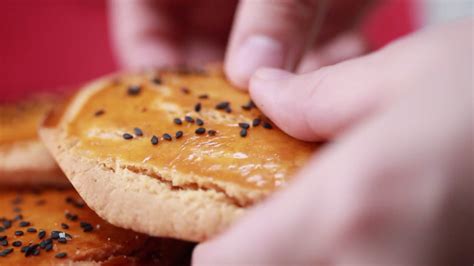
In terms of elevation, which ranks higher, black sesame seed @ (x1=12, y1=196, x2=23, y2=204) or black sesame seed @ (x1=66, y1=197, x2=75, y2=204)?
black sesame seed @ (x1=66, y1=197, x2=75, y2=204)

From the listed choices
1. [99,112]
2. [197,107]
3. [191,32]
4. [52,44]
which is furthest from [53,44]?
[197,107]

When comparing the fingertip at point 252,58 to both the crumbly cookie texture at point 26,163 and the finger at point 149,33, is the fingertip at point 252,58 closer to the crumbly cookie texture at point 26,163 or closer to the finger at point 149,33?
the crumbly cookie texture at point 26,163

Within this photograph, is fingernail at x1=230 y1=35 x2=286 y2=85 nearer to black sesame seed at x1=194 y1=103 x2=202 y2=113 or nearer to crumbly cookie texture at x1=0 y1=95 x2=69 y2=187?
black sesame seed at x1=194 y1=103 x2=202 y2=113

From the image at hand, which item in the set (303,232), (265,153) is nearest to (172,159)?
(265,153)

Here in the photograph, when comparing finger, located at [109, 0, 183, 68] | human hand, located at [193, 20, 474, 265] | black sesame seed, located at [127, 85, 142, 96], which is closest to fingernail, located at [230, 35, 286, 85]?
black sesame seed, located at [127, 85, 142, 96]

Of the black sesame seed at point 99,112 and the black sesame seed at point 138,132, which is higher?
the black sesame seed at point 138,132

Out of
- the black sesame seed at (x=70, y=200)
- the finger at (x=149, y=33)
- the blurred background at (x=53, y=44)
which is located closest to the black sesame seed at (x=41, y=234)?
the black sesame seed at (x=70, y=200)

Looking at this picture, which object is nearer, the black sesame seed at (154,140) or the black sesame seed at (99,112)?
the black sesame seed at (154,140)
